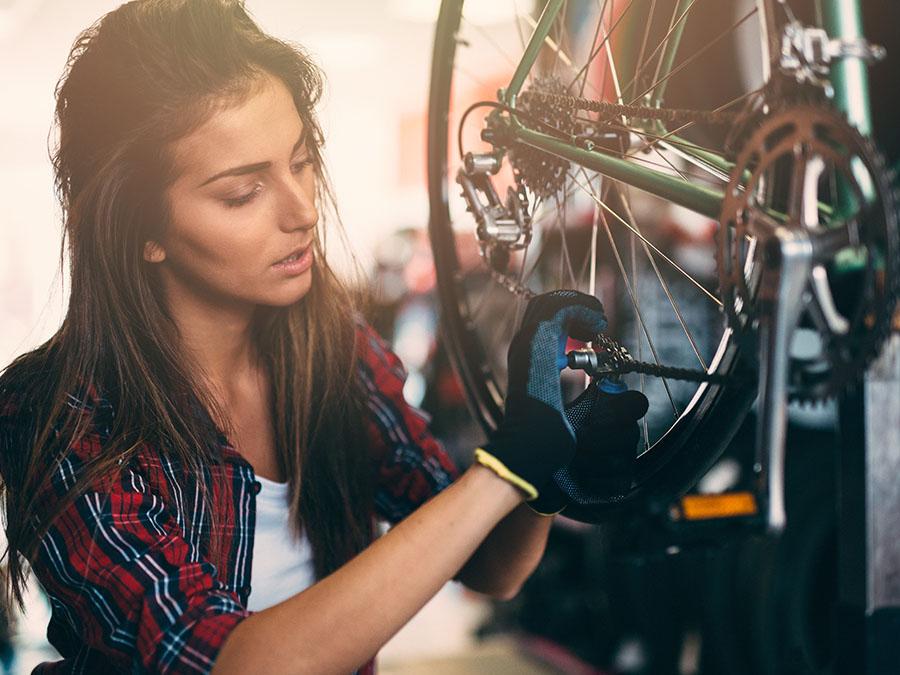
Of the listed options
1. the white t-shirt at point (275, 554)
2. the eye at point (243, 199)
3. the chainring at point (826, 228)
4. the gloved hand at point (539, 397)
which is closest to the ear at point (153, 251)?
the eye at point (243, 199)

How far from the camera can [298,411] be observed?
0.94 meters

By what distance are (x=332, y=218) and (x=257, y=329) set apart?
16 centimetres

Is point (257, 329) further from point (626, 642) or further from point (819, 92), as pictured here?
point (626, 642)

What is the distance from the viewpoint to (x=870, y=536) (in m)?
0.63

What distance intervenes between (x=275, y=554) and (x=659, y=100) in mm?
589

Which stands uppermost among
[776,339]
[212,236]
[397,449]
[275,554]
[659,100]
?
[659,100]

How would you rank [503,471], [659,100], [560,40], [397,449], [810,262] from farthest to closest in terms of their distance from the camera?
[397,449], [560,40], [659,100], [503,471], [810,262]

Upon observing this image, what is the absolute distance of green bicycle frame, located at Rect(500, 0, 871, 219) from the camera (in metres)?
0.46

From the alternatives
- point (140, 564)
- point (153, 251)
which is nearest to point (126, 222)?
point (153, 251)

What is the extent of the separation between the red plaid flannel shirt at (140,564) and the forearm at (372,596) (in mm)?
42

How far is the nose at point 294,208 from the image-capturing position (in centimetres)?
75

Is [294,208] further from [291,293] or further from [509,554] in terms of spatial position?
[509,554]

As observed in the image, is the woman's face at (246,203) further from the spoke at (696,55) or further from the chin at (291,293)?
the spoke at (696,55)

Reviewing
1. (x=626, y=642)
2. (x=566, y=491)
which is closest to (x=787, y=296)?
(x=566, y=491)
